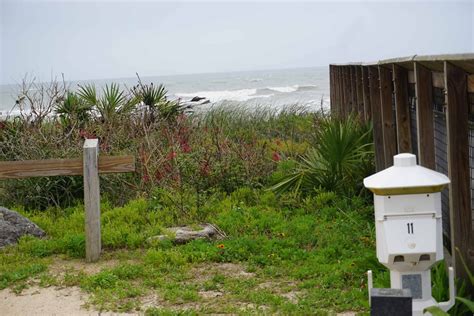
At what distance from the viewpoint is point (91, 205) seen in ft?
23.6

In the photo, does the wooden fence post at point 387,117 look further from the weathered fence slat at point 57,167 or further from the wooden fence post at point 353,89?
the wooden fence post at point 353,89

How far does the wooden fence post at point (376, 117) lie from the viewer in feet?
28.8

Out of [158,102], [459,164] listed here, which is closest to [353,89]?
[158,102]

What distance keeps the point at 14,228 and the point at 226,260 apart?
2.81 meters

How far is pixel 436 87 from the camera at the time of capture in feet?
19.2

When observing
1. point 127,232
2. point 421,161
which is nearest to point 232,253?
point 127,232

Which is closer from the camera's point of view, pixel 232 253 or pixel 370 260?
pixel 370 260

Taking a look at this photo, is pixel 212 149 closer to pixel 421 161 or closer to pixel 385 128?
pixel 385 128

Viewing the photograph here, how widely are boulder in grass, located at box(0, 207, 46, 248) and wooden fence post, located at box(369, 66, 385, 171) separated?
432 cm

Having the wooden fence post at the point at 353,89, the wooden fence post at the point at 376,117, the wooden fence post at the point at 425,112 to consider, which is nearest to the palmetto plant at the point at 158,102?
the wooden fence post at the point at 353,89

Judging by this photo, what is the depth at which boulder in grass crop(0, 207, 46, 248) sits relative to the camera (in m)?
7.96

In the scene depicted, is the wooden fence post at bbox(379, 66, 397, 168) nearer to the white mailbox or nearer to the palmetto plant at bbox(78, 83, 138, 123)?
the white mailbox

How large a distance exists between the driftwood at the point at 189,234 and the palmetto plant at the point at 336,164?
1.69m

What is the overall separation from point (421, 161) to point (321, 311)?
5.45 feet
